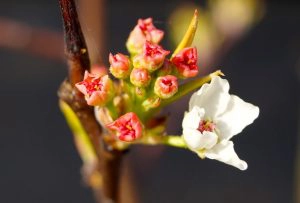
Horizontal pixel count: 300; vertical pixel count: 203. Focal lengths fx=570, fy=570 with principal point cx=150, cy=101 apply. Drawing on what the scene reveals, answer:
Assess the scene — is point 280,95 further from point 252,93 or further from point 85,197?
point 85,197

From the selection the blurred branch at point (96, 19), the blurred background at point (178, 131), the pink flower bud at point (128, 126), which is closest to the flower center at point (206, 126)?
the pink flower bud at point (128, 126)

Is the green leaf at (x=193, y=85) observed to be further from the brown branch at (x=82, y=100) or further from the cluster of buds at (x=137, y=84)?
the brown branch at (x=82, y=100)

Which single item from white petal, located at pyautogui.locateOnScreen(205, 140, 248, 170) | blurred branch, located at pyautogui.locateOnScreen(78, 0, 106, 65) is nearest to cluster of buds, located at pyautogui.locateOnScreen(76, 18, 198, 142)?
white petal, located at pyautogui.locateOnScreen(205, 140, 248, 170)

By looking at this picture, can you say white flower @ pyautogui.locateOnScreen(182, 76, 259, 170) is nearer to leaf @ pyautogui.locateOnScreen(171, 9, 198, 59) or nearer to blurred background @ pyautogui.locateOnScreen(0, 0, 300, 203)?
leaf @ pyautogui.locateOnScreen(171, 9, 198, 59)

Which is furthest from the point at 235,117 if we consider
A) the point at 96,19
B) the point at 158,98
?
the point at 96,19

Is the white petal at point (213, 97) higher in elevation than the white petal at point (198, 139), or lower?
higher

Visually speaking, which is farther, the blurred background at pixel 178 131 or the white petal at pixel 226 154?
the blurred background at pixel 178 131
